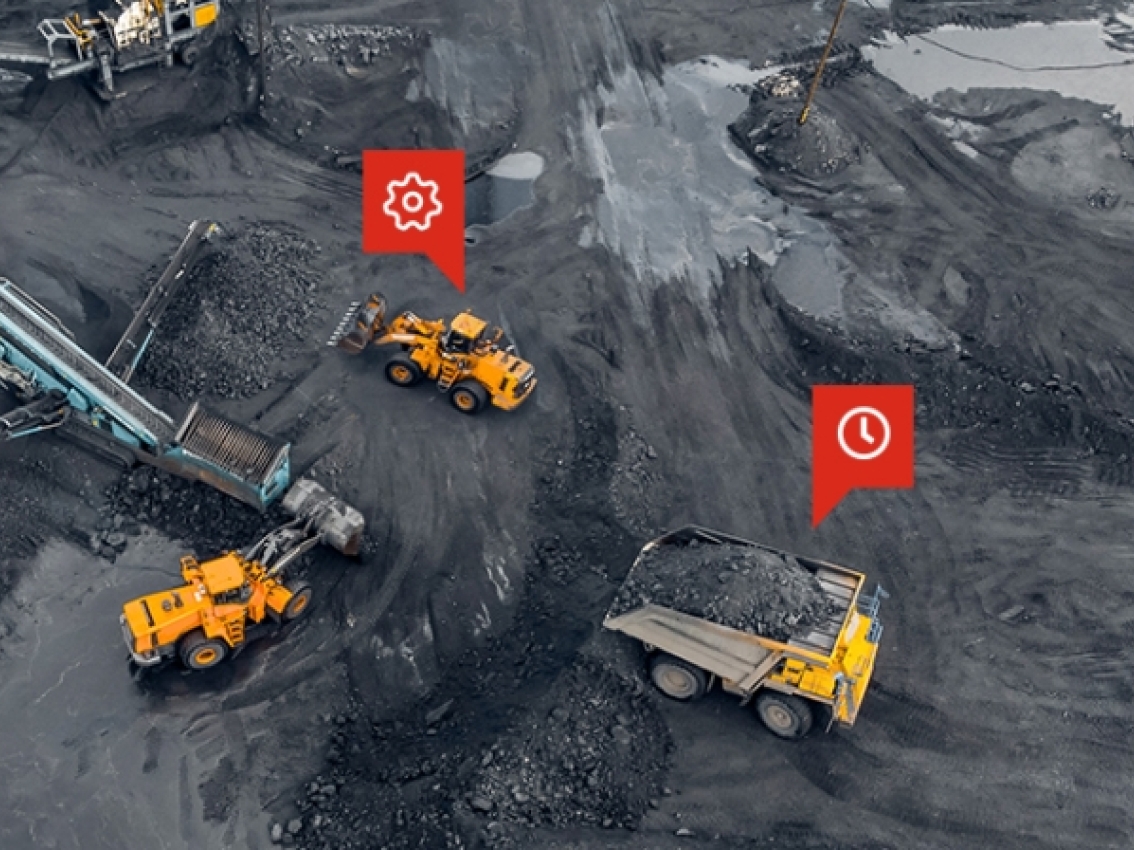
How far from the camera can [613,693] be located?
1819 centimetres

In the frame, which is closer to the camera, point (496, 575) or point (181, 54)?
point (496, 575)

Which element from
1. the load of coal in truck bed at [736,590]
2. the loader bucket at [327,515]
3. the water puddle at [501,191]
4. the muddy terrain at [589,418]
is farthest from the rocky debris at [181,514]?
the water puddle at [501,191]

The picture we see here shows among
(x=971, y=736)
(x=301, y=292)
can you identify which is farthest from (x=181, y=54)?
(x=971, y=736)

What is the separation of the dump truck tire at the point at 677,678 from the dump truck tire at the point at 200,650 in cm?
755

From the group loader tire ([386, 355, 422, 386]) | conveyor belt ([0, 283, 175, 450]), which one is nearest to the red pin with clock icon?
loader tire ([386, 355, 422, 386])

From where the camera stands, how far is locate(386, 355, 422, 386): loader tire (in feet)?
75.5

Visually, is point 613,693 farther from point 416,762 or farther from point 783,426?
point 783,426

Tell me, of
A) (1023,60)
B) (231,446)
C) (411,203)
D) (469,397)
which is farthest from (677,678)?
(1023,60)

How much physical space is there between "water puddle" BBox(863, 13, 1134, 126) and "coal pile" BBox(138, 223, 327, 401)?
2020 centimetres

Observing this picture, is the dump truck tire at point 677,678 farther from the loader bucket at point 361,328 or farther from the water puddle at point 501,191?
the water puddle at point 501,191

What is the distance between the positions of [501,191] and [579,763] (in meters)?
16.8

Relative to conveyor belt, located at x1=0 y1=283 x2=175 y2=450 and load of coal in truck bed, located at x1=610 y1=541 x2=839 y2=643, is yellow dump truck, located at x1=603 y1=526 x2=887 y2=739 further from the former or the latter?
conveyor belt, located at x1=0 y1=283 x2=175 y2=450

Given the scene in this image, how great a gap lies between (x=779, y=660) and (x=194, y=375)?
13754 millimetres

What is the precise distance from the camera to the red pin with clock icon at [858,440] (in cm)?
2244
